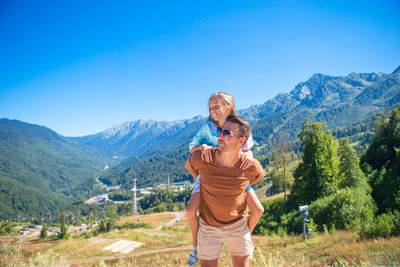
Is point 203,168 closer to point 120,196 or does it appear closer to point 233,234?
point 233,234

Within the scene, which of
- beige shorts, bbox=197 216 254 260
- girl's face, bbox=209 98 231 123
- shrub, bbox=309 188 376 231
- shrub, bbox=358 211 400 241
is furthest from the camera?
shrub, bbox=309 188 376 231

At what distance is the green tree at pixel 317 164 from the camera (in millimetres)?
20297

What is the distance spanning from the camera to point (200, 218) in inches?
101

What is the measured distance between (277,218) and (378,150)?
15.6 m

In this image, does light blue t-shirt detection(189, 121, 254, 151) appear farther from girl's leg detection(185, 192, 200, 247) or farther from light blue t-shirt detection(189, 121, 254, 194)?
girl's leg detection(185, 192, 200, 247)

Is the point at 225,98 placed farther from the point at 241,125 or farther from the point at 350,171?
the point at 350,171

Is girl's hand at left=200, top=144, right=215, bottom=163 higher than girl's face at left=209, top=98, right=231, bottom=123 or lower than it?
lower

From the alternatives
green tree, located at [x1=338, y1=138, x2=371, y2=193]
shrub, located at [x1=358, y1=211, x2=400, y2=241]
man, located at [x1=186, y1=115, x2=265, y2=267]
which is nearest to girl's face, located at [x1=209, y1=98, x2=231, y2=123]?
man, located at [x1=186, y1=115, x2=265, y2=267]

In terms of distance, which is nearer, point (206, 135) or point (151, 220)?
point (206, 135)

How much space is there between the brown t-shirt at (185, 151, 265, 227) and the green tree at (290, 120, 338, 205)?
2109cm

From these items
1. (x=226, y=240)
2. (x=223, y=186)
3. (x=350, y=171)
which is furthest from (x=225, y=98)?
(x=350, y=171)

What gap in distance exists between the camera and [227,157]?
2.26 m

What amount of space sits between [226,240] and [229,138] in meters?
1.19

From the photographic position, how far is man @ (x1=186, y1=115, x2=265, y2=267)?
7.26 ft
